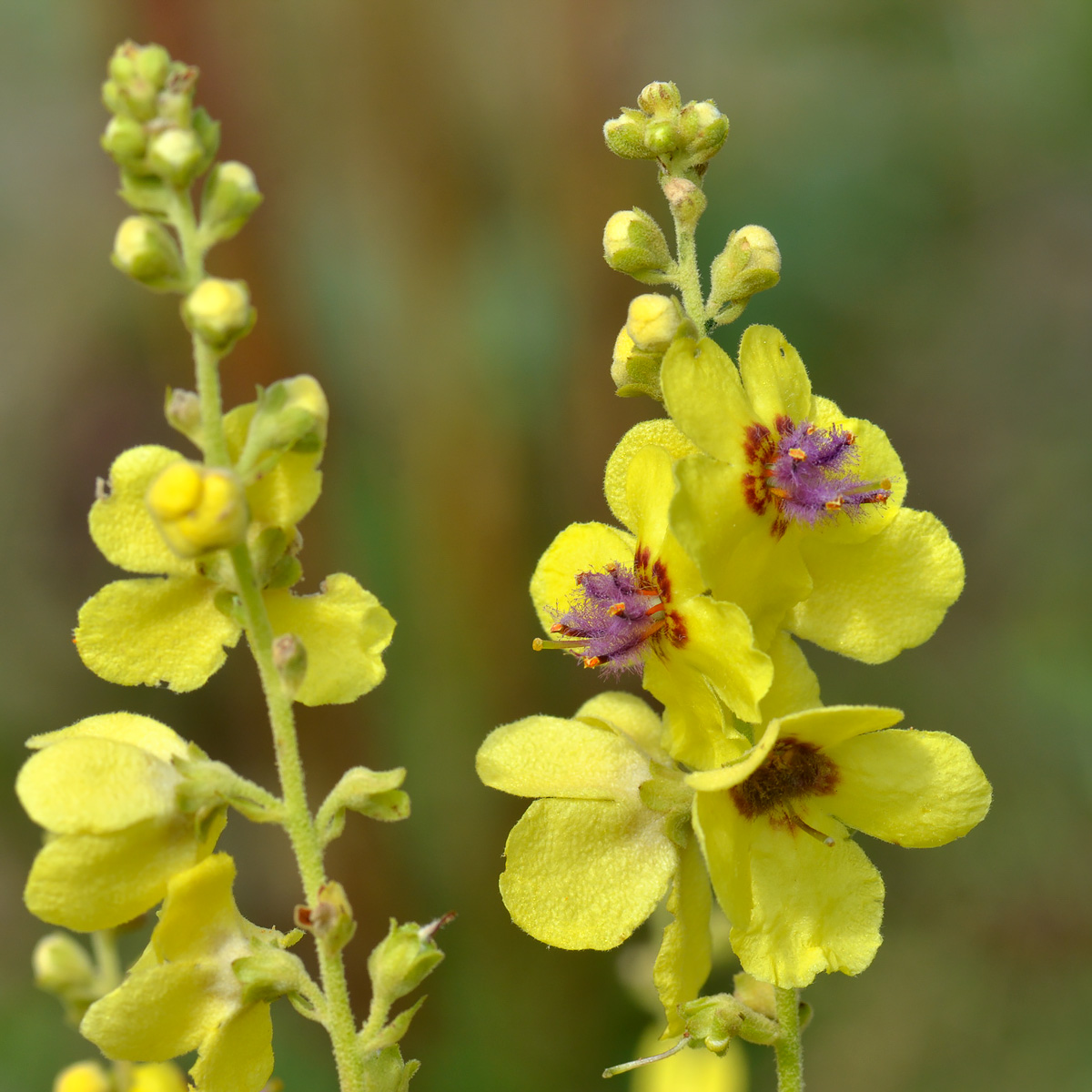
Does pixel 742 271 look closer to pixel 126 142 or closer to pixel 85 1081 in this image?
pixel 126 142

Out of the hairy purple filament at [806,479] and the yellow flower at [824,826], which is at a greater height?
the hairy purple filament at [806,479]

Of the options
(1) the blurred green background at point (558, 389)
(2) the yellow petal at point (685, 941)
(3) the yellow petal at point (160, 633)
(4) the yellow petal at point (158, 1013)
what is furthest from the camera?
(1) the blurred green background at point (558, 389)

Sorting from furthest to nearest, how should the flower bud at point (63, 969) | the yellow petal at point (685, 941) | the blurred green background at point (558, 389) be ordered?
the blurred green background at point (558, 389) < the flower bud at point (63, 969) < the yellow petal at point (685, 941)

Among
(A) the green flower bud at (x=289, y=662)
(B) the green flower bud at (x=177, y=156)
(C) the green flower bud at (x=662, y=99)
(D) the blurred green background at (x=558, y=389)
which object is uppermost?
(B) the green flower bud at (x=177, y=156)

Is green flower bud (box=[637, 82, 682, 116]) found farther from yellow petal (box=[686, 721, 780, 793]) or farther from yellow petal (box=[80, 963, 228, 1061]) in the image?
yellow petal (box=[80, 963, 228, 1061])

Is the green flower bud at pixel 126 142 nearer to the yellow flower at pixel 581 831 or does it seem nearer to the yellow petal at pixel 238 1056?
the yellow flower at pixel 581 831

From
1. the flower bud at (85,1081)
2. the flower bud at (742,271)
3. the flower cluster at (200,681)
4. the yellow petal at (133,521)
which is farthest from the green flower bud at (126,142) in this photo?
the flower bud at (85,1081)

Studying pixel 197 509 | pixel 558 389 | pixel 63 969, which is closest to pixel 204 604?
pixel 197 509
